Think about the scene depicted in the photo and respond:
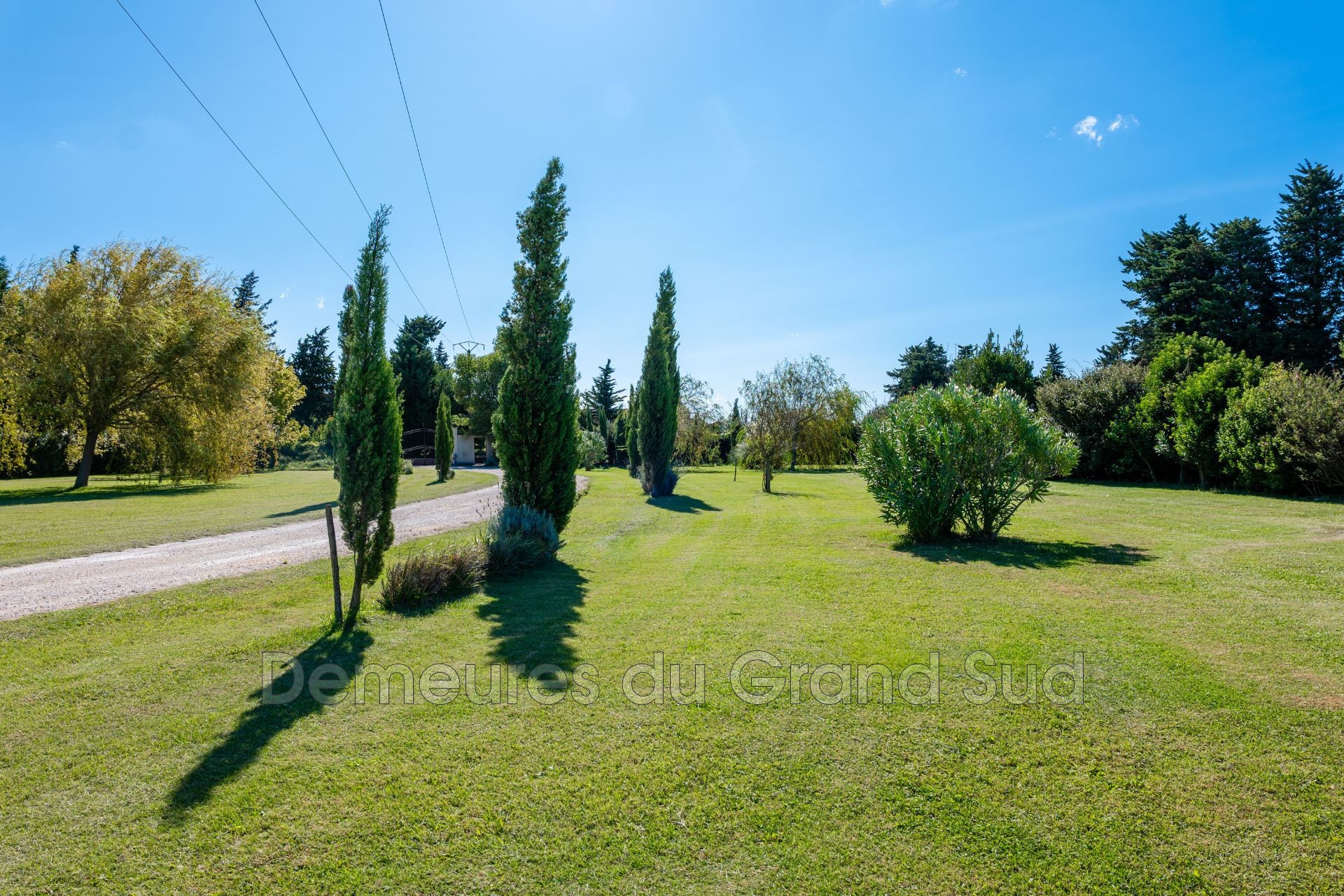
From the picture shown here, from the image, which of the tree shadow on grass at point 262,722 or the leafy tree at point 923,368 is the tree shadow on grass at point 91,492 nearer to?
the tree shadow on grass at point 262,722

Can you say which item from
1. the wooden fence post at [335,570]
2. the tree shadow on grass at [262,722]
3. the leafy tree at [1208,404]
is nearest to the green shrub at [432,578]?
the wooden fence post at [335,570]

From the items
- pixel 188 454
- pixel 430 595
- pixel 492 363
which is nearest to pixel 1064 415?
pixel 430 595

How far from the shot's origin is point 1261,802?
2.93 metres

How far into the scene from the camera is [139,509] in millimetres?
15781

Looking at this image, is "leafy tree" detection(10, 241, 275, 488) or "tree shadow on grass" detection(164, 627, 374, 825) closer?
"tree shadow on grass" detection(164, 627, 374, 825)

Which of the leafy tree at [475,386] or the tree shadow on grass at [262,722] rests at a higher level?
the leafy tree at [475,386]

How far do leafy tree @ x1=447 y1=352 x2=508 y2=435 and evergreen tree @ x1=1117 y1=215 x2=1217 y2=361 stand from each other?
46.7 meters

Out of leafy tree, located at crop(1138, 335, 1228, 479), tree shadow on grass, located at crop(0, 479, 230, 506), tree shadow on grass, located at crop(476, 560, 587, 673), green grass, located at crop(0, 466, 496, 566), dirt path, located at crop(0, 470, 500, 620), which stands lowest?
tree shadow on grass, located at crop(476, 560, 587, 673)

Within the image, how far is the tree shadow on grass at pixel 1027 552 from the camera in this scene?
8.32 meters

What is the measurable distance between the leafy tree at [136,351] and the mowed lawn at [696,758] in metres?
20.2

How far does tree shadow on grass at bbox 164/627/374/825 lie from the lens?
10.2 ft

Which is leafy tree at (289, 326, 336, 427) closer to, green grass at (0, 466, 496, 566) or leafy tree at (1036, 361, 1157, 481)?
green grass at (0, 466, 496, 566)

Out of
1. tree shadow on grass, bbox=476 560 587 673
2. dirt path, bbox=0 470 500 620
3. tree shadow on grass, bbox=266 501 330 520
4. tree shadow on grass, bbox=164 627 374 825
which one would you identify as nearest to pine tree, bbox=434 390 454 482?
Result: tree shadow on grass, bbox=266 501 330 520

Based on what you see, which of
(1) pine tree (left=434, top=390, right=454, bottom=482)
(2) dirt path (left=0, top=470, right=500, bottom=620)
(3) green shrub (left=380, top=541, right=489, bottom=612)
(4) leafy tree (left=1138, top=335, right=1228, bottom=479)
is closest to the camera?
(3) green shrub (left=380, top=541, right=489, bottom=612)
